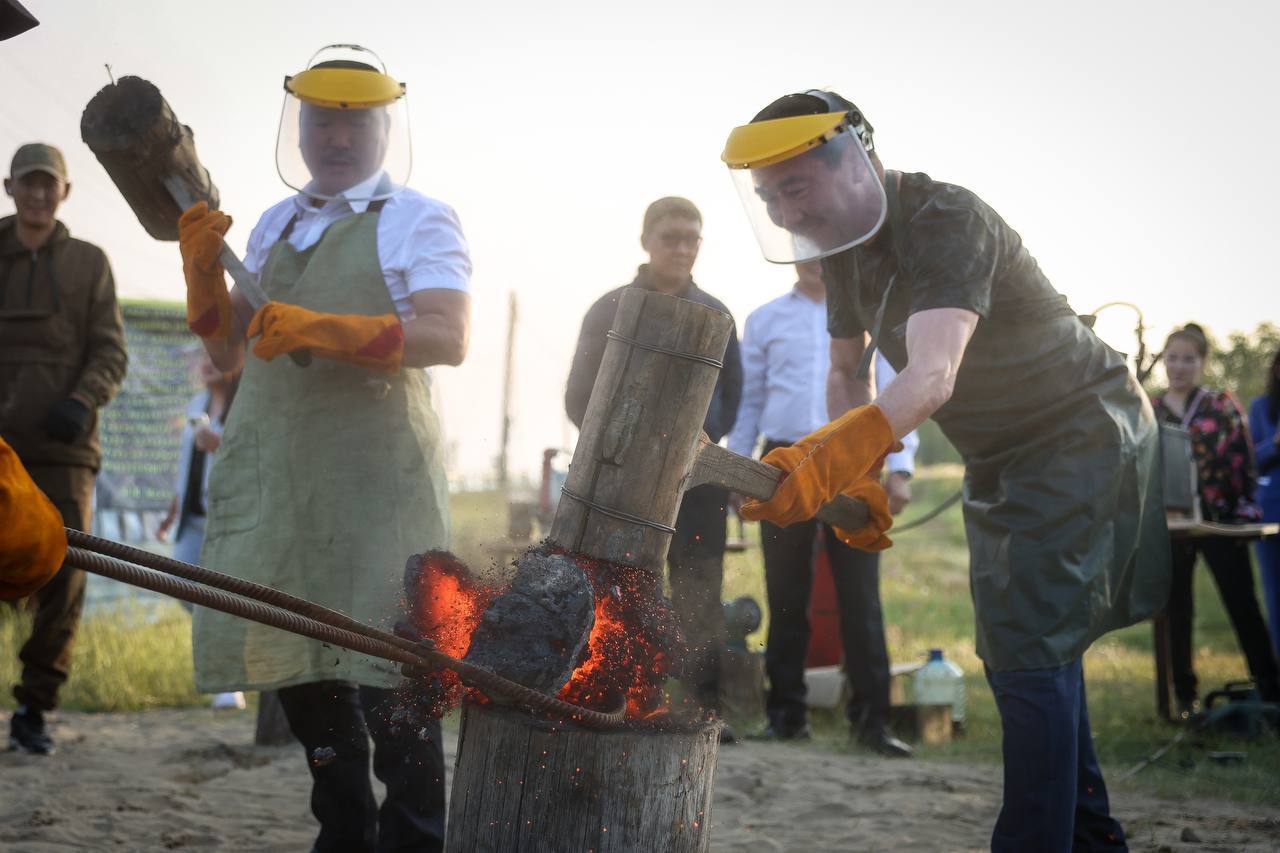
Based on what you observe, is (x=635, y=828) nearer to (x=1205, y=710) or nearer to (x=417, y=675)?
(x=417, y=675)

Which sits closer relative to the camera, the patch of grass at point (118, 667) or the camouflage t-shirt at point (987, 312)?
the camouflage t-shirt at point (987, 312)

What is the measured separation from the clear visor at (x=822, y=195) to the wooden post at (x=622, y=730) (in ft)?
1.99

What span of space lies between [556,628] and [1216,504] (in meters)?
5.48

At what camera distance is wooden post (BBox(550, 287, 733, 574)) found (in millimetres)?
2328

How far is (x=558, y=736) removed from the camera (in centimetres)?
224

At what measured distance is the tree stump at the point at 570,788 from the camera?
7.34 feet

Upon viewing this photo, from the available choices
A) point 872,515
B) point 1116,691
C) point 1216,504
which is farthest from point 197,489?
point 1116,691

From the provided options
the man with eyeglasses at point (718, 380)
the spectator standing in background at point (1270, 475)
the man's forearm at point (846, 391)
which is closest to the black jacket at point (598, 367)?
the man with eyeglasses at point (718, 380)

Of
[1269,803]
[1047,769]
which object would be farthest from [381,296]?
[1269,803]

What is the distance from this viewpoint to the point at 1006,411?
2.91 meters

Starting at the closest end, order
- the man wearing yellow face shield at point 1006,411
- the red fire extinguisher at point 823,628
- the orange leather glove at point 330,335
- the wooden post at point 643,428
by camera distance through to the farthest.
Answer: the wooden post at point 643,428, the man wearing yellow face shield at point 1006,411, the orange leather glove at point 330,335, the red fire extinguisher at point 823,628

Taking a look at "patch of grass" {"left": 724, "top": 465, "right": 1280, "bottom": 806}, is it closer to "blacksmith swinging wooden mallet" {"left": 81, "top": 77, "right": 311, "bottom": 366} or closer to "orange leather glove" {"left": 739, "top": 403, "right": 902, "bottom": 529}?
"orange leather glove" {"left": 739, "top": 403, "right": 902, "bottom": 529}

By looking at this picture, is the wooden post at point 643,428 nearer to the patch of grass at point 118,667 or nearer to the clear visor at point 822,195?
the clear visor at point 822,195

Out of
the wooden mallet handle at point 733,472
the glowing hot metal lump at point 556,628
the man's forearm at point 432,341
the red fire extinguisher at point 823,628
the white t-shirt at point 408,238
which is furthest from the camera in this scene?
the red fire extinguisher at point 823,628
